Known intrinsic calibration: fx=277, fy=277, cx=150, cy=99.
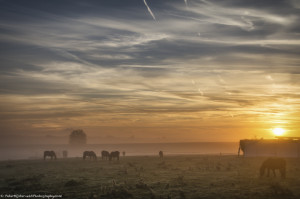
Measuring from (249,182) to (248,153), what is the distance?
30094 mm

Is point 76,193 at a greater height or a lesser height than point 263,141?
lesser

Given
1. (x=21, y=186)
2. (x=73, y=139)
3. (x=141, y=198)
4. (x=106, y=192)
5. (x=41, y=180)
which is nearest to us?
(x=141, y=198)

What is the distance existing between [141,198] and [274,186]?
885 cm

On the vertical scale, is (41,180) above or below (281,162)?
below

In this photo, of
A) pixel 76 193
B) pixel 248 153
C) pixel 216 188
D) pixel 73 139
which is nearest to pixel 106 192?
pixel 76 193

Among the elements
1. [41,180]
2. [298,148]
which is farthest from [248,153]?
[41,180]

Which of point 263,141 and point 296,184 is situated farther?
point 263,141

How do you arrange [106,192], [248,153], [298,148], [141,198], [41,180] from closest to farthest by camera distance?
[141,198] → [106,192] → [41,180] → [298,148] → [248,153]

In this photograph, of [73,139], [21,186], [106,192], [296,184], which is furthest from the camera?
[73,139]

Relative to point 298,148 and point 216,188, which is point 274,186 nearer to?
point 216,188

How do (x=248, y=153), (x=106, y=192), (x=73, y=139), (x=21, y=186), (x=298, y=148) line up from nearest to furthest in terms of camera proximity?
(x=106, y=192), (x=21, y=186), (x=298, y=148), (x=248, y=153), (x=73, y=139)

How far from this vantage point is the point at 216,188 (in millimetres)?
19562

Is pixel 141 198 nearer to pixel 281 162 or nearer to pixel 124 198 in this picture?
pixel 124 198

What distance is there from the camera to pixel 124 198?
17.4m
